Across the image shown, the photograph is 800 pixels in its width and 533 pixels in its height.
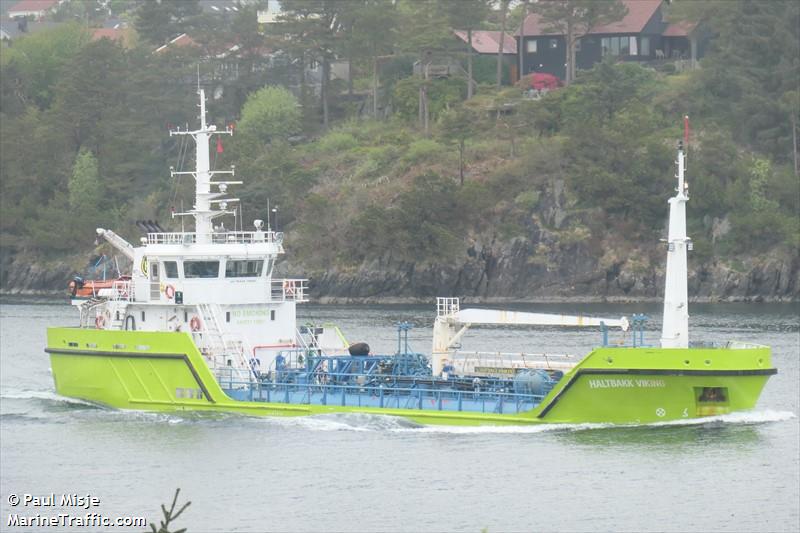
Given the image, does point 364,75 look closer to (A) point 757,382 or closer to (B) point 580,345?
(B) point 580,345

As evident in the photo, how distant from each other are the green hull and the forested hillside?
36057 mm

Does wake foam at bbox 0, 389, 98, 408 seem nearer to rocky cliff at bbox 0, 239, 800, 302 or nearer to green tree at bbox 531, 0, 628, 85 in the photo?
rocky cliff at bbox 0, 239, 800, 302

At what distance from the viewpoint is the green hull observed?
3766 cm

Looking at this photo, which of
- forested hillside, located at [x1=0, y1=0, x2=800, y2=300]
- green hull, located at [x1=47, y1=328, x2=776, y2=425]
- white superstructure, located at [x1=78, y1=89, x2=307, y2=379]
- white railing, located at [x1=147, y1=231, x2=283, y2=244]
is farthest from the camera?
forested hillside, located at [x1=0, y1=0, x2=800, y2=300]

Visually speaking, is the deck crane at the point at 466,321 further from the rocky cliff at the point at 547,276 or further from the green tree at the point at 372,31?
the green tree at the point at 372,31

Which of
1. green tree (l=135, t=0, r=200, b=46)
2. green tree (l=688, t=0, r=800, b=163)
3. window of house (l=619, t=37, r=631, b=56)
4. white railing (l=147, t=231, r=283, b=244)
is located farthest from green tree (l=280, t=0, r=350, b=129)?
white railing (l=147, t=231, r=283, b=244)

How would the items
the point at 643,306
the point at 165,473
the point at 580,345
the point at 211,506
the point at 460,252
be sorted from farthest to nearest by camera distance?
the point at 460,252 < the point at 643,306 < the point at 580,345 < the point at 165,473 < the point at 211,506

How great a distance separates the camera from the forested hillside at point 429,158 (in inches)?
3189

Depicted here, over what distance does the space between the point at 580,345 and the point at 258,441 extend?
69.7 feet

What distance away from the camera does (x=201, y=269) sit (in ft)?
142

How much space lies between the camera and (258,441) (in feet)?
128

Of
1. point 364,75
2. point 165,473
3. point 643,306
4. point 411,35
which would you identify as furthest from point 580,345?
point 364,75

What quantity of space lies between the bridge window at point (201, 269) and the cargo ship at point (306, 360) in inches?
1.4

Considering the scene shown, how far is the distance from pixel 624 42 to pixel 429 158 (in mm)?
15347
